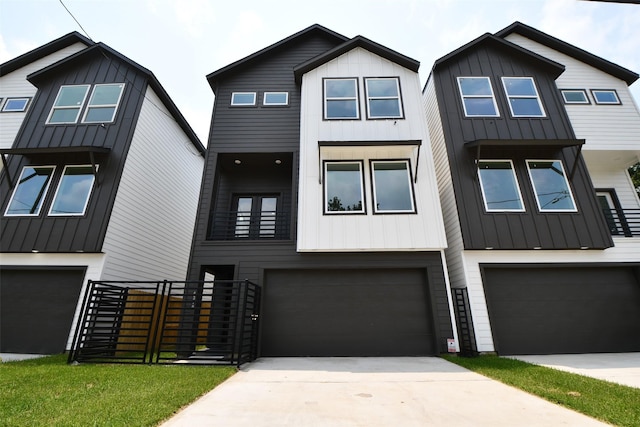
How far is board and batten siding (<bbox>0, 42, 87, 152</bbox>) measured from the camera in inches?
384

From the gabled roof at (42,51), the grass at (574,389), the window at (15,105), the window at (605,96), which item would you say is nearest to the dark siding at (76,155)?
the window at (15,105)

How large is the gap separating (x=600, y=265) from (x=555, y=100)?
5524 mm

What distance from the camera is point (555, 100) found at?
31.7ft

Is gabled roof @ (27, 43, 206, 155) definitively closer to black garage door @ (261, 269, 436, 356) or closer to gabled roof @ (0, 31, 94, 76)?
gabled roof @ (0, 31, 94, 76)

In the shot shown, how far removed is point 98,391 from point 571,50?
17062 mm

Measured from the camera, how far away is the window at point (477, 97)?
9.45 m

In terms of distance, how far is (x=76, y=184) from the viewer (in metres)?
8.62

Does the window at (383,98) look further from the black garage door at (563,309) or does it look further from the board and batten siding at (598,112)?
the board and batten siding at (598,112)

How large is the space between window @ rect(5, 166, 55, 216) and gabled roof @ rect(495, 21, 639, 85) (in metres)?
16.6

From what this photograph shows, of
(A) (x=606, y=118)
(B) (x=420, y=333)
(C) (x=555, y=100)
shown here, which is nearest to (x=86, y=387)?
(B) (x=420, y=333)

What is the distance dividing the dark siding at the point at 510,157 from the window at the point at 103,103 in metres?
11.0

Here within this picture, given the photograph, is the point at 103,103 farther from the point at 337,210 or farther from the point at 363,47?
the point at 363,47

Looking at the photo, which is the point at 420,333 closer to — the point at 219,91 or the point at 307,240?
the point at 307,240

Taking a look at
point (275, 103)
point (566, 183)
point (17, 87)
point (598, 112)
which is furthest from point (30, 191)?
point (598, 112)
